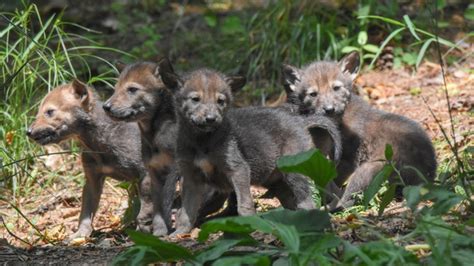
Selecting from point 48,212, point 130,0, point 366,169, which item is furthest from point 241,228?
point 130,0

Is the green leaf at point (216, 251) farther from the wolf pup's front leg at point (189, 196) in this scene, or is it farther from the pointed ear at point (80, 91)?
the pointed ear at point (80, 91)

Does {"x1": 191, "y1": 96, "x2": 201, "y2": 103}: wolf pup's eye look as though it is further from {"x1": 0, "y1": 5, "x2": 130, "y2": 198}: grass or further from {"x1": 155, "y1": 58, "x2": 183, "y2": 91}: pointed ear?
{"x1": 0, "y1": 5, "x2": 130, "y2": 198}: grass

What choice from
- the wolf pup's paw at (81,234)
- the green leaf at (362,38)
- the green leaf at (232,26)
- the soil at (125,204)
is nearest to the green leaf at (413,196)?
the soil at (125,204)

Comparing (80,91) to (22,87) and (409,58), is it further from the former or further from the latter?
(409,58)

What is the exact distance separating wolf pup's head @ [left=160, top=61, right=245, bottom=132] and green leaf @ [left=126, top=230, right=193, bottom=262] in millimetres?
1929

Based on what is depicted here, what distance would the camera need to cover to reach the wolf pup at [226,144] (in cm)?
695

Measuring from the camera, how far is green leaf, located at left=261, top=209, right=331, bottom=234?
5109mm

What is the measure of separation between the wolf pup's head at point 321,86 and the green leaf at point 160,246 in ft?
10.9

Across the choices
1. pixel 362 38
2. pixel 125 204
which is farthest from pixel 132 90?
pixel 362 38

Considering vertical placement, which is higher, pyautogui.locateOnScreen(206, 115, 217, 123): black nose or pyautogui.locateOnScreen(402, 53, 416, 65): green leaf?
pyautogui.locateOnScreen(206, 115, 217, 123): black nose

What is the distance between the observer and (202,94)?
23.4ft

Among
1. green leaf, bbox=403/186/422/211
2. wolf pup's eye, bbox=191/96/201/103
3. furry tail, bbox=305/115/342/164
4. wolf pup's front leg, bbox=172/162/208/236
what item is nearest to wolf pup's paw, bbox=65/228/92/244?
wolf pup's front leg, bbox=172/162/208/236

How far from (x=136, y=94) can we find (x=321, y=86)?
5.67 feet

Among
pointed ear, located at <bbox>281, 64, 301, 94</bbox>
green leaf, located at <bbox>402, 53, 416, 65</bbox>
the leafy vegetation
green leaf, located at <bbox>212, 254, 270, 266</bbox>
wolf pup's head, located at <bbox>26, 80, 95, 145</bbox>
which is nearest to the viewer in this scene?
the leafy vegetation
